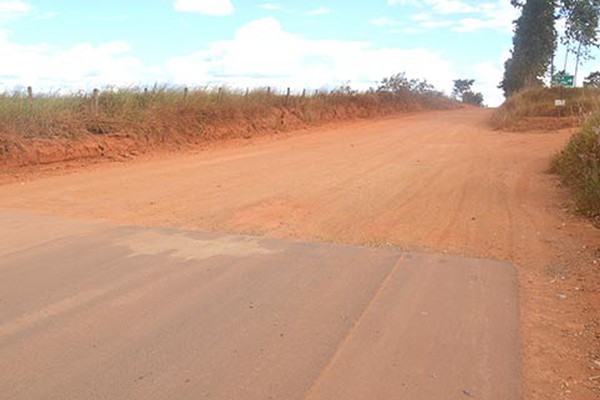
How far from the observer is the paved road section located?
383 cm

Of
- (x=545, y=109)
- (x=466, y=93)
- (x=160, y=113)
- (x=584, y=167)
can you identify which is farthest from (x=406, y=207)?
(x=466, y=93)

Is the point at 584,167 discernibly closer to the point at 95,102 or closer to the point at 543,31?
the point at 95,102

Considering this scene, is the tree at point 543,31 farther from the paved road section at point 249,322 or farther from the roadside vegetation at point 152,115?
the paved road section at point 249,322

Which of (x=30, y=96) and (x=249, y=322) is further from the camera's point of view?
(x=30, y=96)

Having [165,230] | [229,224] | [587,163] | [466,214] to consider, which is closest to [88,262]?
[165,230]

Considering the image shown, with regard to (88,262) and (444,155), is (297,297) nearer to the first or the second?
(88,262)

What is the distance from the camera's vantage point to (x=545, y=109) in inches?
1012

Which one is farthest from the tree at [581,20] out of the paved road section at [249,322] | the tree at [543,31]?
the paved road section at [249,322]

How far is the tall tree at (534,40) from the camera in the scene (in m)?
40.2

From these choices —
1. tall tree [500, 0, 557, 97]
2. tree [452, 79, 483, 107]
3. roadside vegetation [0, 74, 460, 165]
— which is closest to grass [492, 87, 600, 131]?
roadside vegetation [0, 74, 460, 165]

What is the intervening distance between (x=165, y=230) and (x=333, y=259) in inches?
93.1

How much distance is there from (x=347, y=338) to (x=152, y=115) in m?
Result: 14.1

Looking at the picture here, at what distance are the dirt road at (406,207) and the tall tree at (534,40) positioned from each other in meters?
28.2

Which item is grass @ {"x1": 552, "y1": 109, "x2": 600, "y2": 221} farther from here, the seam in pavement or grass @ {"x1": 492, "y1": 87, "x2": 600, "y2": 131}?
grass @ {"x1": 492, "y1": 87, "x2": 600, "y2": 131}
